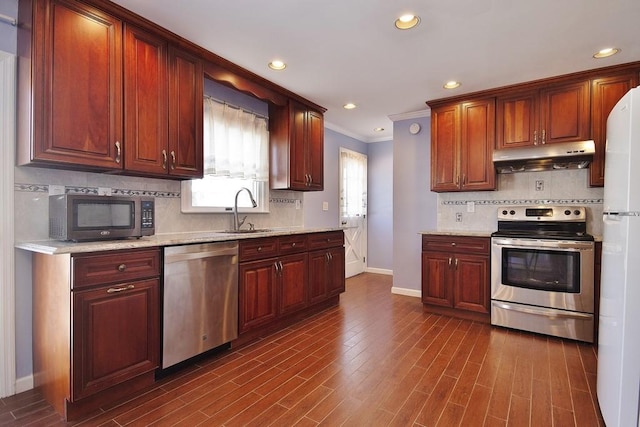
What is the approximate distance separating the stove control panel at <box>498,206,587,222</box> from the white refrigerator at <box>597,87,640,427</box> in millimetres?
1935

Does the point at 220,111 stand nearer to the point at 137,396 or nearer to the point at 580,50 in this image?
the point at 137,396

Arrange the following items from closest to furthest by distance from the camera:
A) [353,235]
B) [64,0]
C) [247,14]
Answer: [64,0] < [247,14] < [353,235]

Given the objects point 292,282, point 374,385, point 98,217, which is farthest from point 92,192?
point 374,385

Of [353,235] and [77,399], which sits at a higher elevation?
[353,235]

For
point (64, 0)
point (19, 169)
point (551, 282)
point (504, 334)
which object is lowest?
point (504, 334)

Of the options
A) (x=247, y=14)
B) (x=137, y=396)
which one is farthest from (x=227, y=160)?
(x=137, y=396)

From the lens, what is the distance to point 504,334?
3.15m

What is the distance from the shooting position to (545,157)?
128 inches

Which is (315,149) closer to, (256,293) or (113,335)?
(256,293)

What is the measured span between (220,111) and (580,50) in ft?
10.6

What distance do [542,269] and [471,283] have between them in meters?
0.67

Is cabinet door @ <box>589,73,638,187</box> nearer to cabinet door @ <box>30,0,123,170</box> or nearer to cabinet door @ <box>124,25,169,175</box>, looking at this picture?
cabinet door @ <box>124,25,169,175</box>

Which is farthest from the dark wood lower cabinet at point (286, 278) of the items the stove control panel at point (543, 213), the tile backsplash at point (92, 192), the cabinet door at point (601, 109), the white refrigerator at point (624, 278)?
the cabinet door at point (601, 109)

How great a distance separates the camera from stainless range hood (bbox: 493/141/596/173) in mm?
3104
